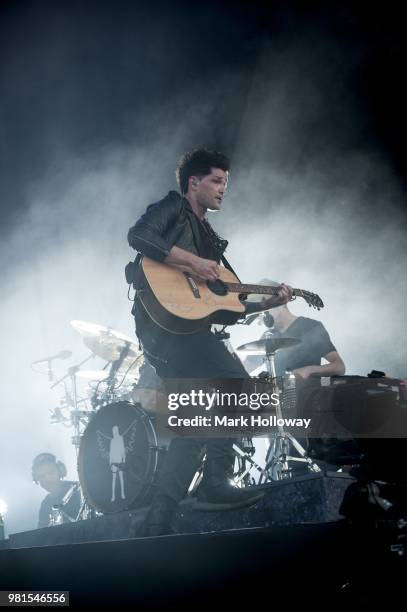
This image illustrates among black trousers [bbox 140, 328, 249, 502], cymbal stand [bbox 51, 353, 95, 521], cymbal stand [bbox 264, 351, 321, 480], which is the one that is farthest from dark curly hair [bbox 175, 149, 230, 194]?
cymbal stand [bbox 51, 353, 95, 521]

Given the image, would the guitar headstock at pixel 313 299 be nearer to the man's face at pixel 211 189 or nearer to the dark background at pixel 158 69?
the man's face at pixel 211 189

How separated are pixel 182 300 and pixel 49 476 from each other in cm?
546

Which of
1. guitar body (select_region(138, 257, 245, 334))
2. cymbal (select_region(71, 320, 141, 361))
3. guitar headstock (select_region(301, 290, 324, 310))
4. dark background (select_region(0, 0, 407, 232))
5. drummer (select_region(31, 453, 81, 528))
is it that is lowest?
drummer (select_region(31, 453, 81, 528))

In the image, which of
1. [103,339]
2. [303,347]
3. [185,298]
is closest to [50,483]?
[103,339]

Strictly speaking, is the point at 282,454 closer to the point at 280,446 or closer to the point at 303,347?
the point at 280,446

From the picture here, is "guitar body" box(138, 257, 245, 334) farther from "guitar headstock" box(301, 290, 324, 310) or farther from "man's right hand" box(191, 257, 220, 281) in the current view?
"guitar headstock" box(301, 290, 324, 310)

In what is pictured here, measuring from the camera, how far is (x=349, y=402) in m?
1.49

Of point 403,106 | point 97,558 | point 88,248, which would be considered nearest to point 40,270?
point 88,248

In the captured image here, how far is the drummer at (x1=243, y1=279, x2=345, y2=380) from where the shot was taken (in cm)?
467

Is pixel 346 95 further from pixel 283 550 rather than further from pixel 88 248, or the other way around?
pixel 283 550

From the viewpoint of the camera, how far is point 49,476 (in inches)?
271

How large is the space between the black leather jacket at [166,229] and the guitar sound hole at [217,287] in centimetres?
20

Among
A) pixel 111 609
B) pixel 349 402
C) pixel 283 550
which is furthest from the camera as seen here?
pixel 349 402

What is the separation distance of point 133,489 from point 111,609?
1921 millimetres
